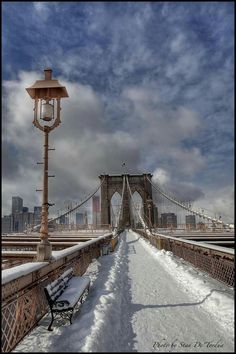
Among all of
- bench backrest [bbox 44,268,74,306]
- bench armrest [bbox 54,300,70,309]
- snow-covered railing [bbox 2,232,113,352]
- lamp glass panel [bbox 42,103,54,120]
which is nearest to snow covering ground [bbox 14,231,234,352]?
snow-covered railing [bbox 2,232,113,352]

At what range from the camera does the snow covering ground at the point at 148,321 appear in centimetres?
347

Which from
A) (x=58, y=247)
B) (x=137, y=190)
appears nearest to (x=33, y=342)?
(x=58, y=247)

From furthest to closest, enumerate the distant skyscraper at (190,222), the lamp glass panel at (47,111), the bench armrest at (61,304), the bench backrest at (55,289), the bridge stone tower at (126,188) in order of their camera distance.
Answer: the bridge stone tower at (126,188)
the distant skyscraper at (190,222)
the lamp glass panel at (47,111)
the bench armrest at (61,304)
the bench backrest at (55,289)

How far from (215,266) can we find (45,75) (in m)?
6.46

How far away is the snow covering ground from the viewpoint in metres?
3.47

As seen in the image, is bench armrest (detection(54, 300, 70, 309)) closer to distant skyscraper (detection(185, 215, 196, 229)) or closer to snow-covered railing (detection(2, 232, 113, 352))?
snow-covered railing (detection(2, 232, 113, 352))

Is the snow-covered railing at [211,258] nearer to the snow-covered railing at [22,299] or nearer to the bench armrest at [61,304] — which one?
the bench armrest at [61,304]

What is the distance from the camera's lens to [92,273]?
8.74 meters

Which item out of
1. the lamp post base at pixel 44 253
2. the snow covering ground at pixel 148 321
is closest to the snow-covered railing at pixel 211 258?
the snow covering ground at pixel 148 321

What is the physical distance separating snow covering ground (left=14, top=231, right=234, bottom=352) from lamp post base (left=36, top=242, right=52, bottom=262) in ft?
3.66

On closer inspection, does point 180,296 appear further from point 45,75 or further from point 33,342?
point 45,75

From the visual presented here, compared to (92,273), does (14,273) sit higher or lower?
higher

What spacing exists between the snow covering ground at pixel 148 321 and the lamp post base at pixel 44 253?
112 centimetres

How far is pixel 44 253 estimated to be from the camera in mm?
5402
